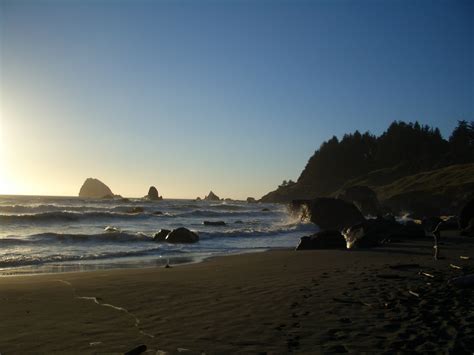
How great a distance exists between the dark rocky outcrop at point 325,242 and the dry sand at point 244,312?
279 inches

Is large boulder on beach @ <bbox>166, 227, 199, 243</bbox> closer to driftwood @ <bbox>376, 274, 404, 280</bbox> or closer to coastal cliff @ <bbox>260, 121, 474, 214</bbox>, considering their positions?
driftwood @ <bbox>376, 274, 404, 280</bbox>

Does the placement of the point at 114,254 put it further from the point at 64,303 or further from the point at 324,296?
the point at 324,296

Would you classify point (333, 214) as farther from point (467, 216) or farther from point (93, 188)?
point (93, 188)

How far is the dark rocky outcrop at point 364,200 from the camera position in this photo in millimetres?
52094

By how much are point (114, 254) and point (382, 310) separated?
13.3 meters

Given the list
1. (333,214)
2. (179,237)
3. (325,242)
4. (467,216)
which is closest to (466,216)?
(467,216)

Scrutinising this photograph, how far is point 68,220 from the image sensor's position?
37688mm

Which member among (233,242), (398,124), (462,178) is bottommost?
(233,242)

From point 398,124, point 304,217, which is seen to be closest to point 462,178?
point 304,217

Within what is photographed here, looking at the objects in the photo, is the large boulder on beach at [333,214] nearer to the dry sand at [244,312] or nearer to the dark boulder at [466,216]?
the dark boulder at [466,216]

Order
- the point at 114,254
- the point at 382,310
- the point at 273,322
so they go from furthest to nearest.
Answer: the point at 114,254 → the point at 382,310 → the point at 273,322

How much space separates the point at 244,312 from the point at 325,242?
1213 centimetres

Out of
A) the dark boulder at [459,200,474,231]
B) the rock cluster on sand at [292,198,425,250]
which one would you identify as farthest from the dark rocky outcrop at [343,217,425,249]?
the dark boulder at [459,200,474,231]

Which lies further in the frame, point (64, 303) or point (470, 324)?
point (64, 303)
